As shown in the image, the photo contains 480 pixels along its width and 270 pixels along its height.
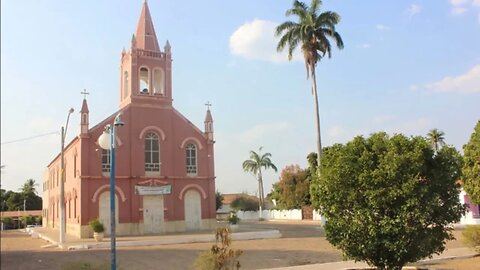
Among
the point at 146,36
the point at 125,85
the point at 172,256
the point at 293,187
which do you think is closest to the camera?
the point at 172,256

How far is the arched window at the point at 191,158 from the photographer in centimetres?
3628

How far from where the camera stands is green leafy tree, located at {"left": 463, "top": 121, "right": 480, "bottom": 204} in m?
18.5

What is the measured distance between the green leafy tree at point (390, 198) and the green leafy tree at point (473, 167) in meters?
6.51

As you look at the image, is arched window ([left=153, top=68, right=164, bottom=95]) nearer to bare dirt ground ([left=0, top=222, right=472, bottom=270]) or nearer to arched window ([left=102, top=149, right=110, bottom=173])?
arched window ([left=102, top=149, right=110, bottom=173])

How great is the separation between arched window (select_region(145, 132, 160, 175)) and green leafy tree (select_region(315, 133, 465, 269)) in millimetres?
23265

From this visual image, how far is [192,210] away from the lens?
3584cm

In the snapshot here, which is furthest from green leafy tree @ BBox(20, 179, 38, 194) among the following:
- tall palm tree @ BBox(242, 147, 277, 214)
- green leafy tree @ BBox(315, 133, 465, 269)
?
green leafy tree @ BBox(315, 133, 465, 269)

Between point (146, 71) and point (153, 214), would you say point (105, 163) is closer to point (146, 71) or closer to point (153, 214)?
point (153, 214)

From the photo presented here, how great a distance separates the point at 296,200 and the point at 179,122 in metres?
32.3

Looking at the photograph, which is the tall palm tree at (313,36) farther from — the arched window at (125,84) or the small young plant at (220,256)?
the small young plant at (220,256)

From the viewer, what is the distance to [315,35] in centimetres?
3772

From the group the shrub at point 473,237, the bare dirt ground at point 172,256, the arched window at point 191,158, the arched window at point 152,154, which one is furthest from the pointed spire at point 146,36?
the shrub at point 473,237

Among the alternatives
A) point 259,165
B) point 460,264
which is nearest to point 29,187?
point 259,165

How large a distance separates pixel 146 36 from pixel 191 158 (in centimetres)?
992
